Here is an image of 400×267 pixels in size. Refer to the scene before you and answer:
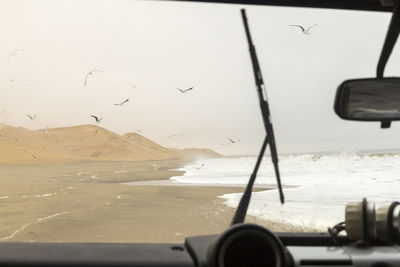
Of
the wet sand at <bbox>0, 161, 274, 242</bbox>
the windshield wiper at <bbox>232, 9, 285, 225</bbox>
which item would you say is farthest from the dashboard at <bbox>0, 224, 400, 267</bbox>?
the wet sand at <bbox>0, 161, 274, 242</bbox>

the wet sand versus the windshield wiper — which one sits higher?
the windshield wiper

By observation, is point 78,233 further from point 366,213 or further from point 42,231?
point 366,213

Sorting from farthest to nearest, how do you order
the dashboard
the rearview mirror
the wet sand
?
the wet sand, the rearview mirror, the dashboard

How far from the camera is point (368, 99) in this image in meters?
2.86

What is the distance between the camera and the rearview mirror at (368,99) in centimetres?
282

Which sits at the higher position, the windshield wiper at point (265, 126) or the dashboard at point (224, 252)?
the windshield wiper at point (265, 126)

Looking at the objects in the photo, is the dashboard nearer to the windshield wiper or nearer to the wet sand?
the windshield wiper

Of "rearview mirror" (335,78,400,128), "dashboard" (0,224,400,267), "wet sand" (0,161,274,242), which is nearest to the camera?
"dashboard" (0,224,400,267)

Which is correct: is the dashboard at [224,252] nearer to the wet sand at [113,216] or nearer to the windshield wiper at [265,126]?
the windshield wiper at [265,126]

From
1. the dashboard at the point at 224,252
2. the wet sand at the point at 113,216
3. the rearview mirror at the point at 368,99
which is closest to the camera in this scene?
the dashboard at the point at 224,252

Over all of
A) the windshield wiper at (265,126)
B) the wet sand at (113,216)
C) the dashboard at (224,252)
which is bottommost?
the wet sand at (113,216)

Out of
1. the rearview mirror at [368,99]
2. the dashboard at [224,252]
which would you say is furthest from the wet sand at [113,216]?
the rearview mirror at [368,99]

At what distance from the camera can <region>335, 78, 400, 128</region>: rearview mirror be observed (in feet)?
9.25

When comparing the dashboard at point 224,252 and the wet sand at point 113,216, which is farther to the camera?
the wet sand at point 113,216
